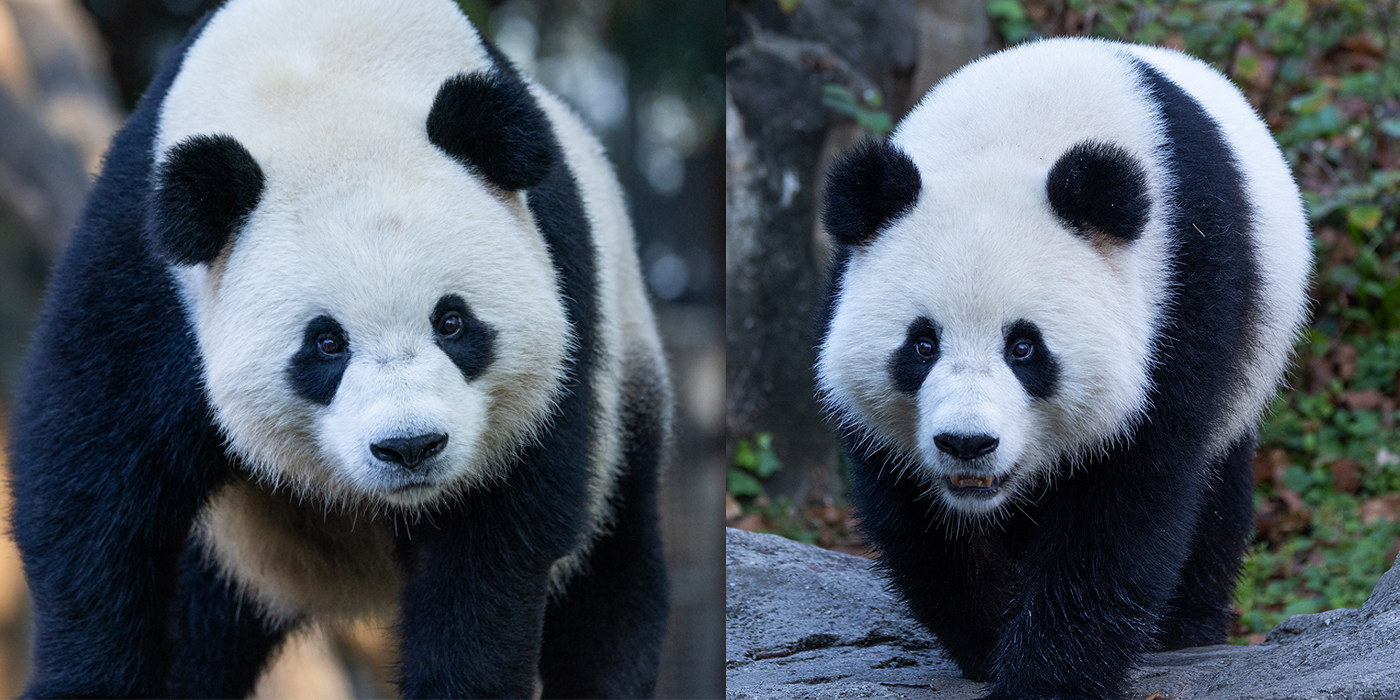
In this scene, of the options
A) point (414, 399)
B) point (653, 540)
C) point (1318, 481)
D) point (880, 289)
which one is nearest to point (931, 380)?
point (880, 289)

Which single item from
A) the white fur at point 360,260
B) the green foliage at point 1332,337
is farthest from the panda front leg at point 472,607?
the green foliage at point 1332,337

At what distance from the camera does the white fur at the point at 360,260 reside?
2447mm

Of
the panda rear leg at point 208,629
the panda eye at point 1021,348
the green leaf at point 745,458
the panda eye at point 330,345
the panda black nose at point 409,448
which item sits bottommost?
the panda rear leg at point 208,629

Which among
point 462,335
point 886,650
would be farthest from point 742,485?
point 462,335

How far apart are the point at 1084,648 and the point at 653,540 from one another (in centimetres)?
143

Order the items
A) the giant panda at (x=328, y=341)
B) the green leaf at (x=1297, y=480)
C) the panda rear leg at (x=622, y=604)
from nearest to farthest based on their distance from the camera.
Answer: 1. the giant panda at (x=328, y=341)
2. the panda rear leg at (x=622, y=604)
3. the green leaf at (x=1297, y=480)

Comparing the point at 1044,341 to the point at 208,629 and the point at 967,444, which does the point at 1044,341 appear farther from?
the point at 208,629

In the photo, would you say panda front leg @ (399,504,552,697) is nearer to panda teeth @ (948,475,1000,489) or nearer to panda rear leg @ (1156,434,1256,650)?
panda teeth @ (948,475,1000,489)

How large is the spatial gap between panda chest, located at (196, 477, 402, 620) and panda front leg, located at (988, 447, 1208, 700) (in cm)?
161

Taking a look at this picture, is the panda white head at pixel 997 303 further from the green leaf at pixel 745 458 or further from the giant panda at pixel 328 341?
the green leaf at pixel 745 458

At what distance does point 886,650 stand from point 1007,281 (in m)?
1.30

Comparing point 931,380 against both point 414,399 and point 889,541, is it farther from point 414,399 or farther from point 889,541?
point 414,399

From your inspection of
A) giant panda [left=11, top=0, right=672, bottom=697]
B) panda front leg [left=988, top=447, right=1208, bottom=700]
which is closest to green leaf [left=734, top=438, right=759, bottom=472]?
giant panda [left=11, top=0, right=672, bottom=697]

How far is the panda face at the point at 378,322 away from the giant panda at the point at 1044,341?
796mm
